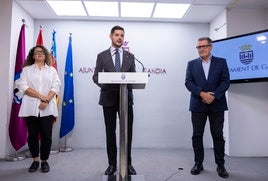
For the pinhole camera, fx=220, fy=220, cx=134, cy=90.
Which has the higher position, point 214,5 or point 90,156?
point 214,5

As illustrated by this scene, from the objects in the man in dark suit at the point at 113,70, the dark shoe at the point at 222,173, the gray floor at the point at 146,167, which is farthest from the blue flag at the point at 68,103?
the dark shoe at the point at 222,173

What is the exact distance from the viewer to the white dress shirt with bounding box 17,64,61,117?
2.56 meters

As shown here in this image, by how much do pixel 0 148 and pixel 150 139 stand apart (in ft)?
7.86

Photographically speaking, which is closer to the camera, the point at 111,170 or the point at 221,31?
the point at 111,170

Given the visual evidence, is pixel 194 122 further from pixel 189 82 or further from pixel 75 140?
pixel 75 140

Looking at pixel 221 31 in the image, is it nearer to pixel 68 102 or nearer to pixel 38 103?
pixel 68 102

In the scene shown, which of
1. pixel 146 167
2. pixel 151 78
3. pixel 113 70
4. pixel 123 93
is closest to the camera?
pixel 123 93

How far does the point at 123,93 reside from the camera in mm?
1689


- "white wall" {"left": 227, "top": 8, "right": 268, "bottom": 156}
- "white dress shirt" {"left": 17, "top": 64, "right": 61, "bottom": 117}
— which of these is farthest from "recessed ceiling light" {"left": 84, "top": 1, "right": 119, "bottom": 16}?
"white wall" {"left": 227, "top": 8, "right": 268, "bottom": 156}

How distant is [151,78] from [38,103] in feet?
7.06

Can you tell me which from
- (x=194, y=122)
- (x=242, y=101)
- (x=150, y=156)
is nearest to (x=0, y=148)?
(x=150, y=156)

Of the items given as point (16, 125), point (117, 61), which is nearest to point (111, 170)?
point (117, 61)

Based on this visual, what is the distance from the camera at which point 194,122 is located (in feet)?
8.52

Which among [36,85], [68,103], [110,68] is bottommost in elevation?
[68,103]
